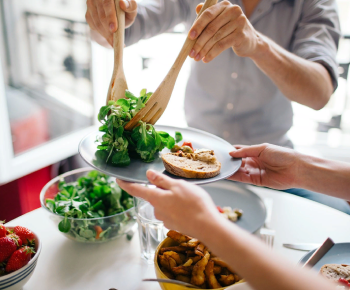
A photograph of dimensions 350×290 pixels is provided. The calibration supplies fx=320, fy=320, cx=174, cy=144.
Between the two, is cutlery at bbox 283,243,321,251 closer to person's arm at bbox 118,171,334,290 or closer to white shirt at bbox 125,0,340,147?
person's arm at bbox 118,171,334,290

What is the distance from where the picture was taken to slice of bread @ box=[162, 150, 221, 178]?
0.86 metres

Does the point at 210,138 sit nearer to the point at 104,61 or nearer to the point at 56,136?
the point at 56,136

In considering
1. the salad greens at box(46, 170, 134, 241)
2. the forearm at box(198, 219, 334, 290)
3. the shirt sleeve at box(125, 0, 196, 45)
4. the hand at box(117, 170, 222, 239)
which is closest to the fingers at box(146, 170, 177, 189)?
the hand at box(117, 170, 222, 239)

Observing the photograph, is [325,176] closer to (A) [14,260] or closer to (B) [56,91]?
(A) [14,260]

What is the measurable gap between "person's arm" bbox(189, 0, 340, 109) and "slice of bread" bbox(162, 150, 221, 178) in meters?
0.32

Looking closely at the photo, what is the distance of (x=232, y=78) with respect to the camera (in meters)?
1.74

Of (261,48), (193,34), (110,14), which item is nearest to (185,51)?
(193,34)

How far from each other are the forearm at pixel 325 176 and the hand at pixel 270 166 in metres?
0.02

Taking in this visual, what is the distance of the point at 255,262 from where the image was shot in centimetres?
55

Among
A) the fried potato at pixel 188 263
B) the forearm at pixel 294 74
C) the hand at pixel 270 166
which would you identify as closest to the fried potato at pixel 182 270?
the fried potato at pixel 188 263

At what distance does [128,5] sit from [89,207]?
2.38 ft

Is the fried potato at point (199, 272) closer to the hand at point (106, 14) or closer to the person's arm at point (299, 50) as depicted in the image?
the person's arm at point (299, 50)

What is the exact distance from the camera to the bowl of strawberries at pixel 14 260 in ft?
2.54

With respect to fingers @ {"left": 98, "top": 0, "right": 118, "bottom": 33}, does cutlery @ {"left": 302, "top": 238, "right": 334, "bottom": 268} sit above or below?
below
